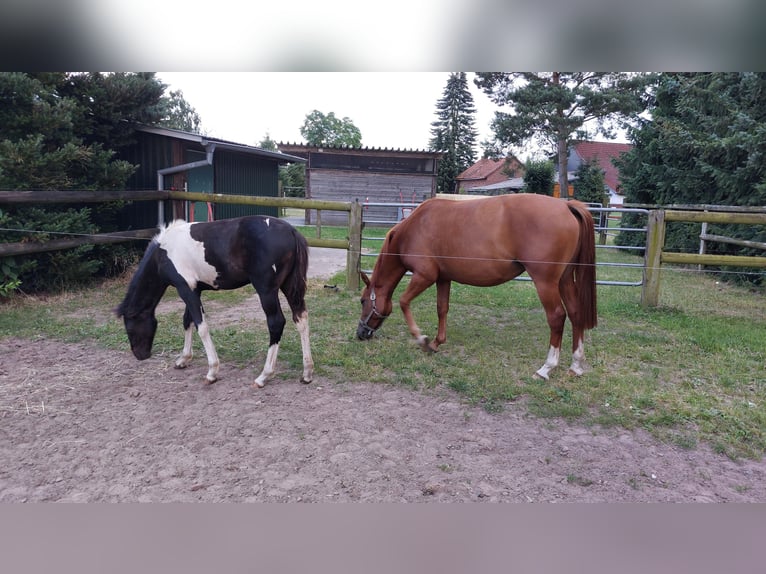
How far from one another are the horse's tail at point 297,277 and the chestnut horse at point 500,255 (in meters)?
1.01

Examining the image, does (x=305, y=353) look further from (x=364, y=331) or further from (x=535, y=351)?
(x=535, y=351)

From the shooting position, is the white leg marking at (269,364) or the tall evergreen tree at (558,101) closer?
the white leg marking at (269,364)

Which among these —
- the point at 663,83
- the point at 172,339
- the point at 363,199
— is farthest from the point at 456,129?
the point at 172,339

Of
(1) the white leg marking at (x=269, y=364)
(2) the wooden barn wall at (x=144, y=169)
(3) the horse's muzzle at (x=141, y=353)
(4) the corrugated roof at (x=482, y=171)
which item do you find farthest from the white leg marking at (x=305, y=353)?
(4) the corrugated roof at (x=482, y=171)

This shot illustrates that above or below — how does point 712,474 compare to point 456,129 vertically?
below

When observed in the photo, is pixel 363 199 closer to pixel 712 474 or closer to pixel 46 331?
pixel 46 331

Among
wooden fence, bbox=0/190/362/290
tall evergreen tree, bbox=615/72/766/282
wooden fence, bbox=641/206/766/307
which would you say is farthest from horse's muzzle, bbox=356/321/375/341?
tall evergreen tree, bbox=615/72/766/282

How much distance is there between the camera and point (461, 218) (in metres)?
4.49

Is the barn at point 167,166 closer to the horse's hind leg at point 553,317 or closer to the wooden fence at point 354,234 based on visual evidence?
the wooden fence at point 354,234

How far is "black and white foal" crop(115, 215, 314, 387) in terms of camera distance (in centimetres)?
376

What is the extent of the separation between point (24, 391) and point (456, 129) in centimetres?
4891

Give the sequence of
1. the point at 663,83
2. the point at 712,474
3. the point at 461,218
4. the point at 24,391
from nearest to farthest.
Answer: the point at 712,474 → the point at 24,391 → the point at 461,218 → the point at 663,83

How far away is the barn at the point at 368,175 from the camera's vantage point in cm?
1845

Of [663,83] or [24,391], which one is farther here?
[663,83]
